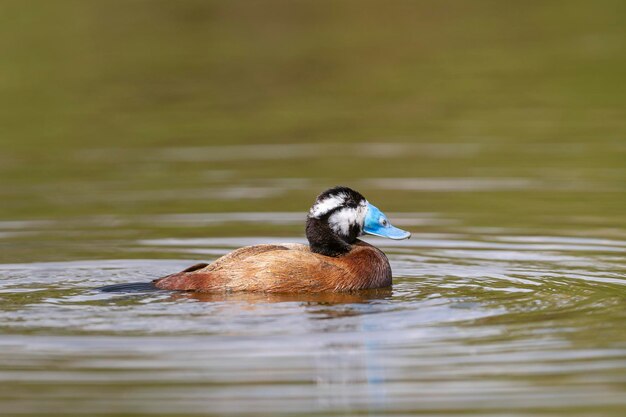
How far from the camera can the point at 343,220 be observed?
10594 mm

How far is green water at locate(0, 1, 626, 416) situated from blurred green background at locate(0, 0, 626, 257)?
0.06 meters

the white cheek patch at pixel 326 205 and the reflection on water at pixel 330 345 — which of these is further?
the white cheek patch at pixel 326 205

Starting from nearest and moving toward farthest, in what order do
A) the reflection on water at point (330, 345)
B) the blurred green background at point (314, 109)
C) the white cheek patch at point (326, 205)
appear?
the reflection on water at point (330, 345) < the white cheek patch at point (326, 205) < the blurred green background at point (314, 109)

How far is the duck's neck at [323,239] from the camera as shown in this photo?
1052cm

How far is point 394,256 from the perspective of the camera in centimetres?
1212

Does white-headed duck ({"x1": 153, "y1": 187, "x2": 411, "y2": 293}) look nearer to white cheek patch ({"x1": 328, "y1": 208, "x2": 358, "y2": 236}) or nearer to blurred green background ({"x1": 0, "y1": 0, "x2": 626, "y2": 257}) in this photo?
white cheek patch ({"x1": 328, "y1": 208, "x2": 358, "y2": 236})

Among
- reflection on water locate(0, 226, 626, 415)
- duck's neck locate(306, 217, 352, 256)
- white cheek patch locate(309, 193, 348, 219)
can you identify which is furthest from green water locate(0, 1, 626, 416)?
white cheek patch locate(309, 193, 348, 219)

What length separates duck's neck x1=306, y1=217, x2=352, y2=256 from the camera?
Result: 10516mm

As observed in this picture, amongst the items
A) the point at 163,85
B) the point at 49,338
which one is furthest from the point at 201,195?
the point at 163,85

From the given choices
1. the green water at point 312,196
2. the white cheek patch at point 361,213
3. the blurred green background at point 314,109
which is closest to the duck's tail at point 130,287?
the green water at point 312,196

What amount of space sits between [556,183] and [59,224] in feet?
18.2

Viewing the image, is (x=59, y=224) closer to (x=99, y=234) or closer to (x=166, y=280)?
(x=99, y=234)

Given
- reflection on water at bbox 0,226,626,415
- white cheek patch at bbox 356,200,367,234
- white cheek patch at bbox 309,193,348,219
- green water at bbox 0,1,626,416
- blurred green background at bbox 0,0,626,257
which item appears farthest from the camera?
blurred green background at bbox 0,0,626,257

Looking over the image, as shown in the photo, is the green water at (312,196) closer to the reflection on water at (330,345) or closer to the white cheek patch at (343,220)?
the reflection on water at (330,345)
